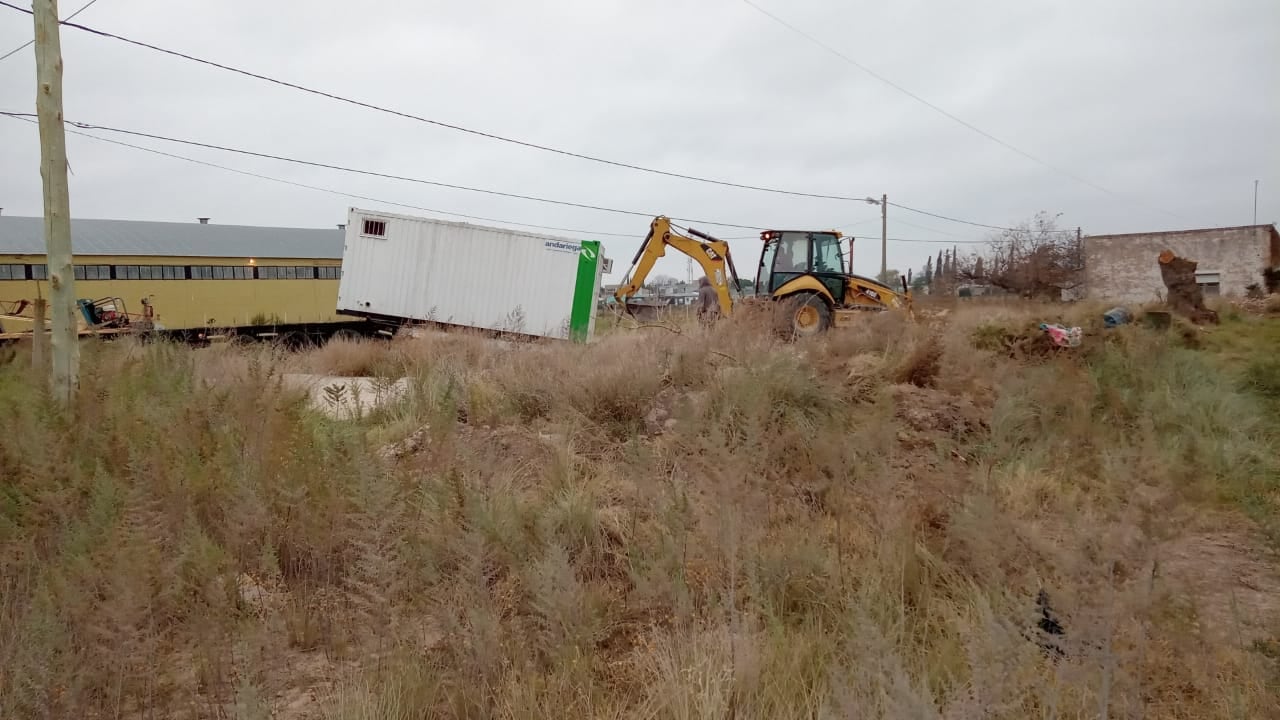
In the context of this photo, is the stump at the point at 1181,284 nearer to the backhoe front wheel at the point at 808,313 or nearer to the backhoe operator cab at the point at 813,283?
the backhoe operator cab at the point at 813,283

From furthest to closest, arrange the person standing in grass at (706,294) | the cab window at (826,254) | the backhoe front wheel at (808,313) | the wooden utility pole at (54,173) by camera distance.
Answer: the person standing in grass at (706,294) < the cab window at (826,254) < the backhoe front wheel at (808,313) < the wooden utility pole at (54,173)

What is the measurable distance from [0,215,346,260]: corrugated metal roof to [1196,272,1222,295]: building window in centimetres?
4722

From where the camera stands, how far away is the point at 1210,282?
37438 millimetres

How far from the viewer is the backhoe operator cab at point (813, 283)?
14.8 metres

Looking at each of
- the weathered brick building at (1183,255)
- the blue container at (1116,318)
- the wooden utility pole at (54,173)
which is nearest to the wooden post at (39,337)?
the wooden utility pole at (54,173)

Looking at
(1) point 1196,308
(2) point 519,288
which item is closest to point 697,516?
(2) point 519,288

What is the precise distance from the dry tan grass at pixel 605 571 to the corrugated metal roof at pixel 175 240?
32.6m

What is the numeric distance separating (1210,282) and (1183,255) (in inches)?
93.2

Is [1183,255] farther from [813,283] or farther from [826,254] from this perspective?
[813,283]

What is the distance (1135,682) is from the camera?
2229mm

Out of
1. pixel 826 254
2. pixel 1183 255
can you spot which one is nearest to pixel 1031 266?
pixel 1183 255

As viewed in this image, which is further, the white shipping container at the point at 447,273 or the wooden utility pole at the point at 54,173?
the white shipping container at the point at 447,273

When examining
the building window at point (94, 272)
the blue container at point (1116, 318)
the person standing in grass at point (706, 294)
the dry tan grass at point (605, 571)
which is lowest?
the dry tan grass at point (605, 571)

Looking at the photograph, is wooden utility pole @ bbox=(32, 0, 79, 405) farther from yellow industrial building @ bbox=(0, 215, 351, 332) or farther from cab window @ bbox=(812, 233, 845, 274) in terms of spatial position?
yellow industrial building @ bbox=(0, 215, 351, 332)
